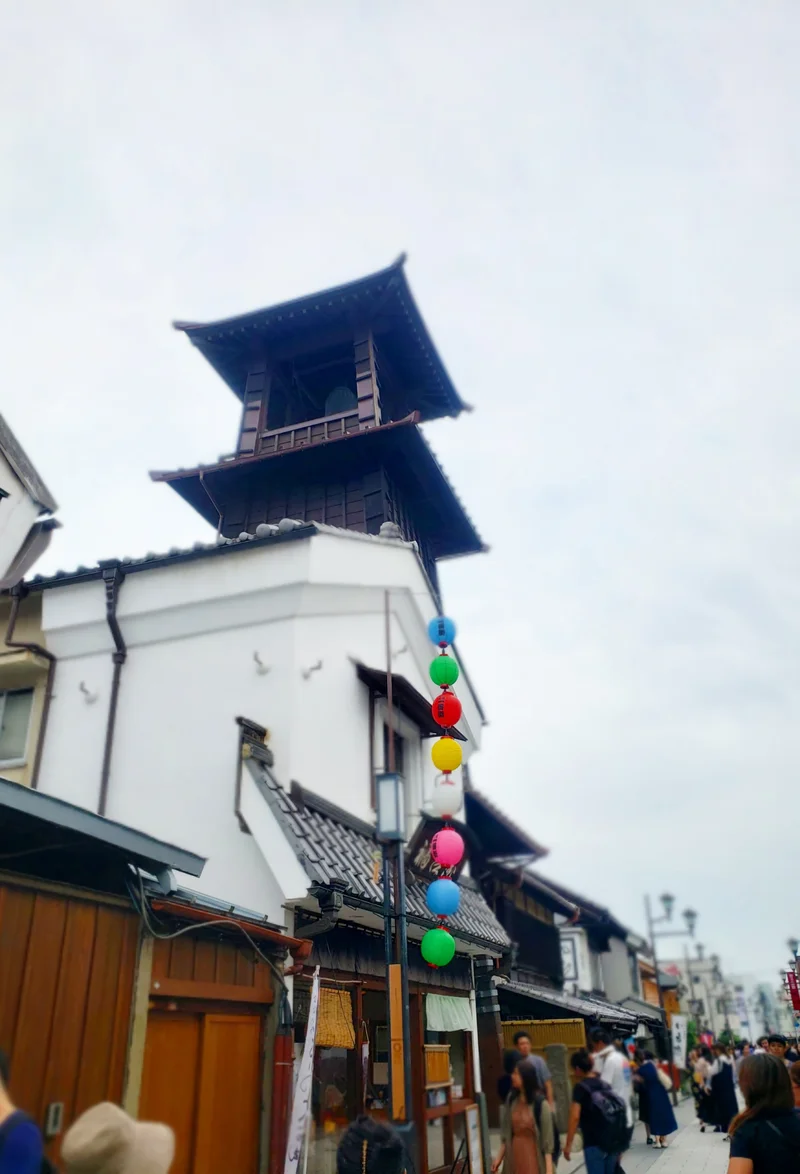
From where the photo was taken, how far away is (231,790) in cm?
1145

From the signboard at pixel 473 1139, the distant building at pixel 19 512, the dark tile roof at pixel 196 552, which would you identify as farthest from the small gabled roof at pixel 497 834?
the distant building at pixel 19 512

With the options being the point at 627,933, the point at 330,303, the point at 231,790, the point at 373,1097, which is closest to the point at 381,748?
the point at 231,790

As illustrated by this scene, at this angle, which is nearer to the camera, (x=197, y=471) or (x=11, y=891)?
(x=11, y=891)

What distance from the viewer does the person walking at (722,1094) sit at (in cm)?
1841

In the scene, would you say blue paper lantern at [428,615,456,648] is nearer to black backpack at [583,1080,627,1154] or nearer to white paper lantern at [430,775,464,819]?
white paper lantern at [430,775,464,819]

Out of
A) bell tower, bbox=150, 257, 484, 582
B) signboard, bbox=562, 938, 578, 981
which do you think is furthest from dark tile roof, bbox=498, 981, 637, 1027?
bell tower, bbox=150, 257, 484, 582

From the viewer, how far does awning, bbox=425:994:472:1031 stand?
13.7m

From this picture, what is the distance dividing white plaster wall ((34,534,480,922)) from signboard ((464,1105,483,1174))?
5.23 meters

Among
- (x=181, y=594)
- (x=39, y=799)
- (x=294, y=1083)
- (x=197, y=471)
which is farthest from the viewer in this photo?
(x=197, y=471)

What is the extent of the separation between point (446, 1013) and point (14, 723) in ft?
28.7

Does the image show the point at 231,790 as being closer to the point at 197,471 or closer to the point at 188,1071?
A: the point at 188,1071

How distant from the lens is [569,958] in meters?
32.2

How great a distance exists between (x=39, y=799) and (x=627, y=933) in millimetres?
37910

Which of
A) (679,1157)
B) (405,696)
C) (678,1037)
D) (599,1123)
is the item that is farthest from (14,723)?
(678,1037)
